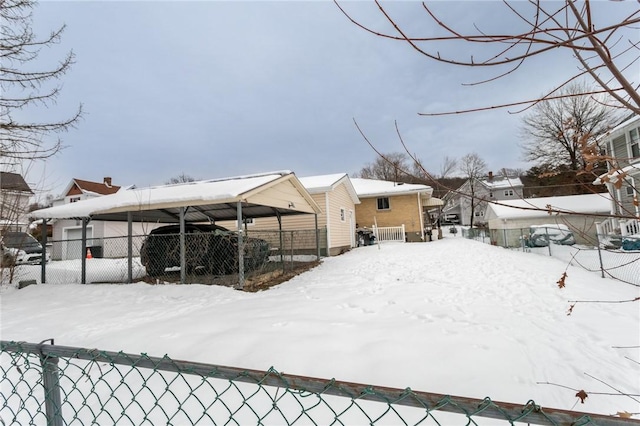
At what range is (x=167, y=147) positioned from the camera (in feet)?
75.7

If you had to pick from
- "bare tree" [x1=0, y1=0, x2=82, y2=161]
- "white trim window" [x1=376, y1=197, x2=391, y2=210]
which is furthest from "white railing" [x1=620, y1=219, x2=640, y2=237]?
"bare tree" [x1=0, y1=0, x2=82, y2=161]

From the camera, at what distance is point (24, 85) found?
24.5 feet

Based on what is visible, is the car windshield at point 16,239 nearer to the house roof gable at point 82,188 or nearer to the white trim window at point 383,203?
the white trim window at point 383,203

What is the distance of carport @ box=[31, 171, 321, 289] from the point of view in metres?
8.12

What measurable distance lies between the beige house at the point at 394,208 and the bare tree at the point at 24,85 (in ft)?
52.4

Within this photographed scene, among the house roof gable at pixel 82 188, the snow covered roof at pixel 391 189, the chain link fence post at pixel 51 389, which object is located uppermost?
the house roof gable at pixel 82 188

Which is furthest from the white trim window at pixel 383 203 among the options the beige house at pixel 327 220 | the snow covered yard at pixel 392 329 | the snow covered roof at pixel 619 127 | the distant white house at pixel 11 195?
the distant white house at pixel 11 195

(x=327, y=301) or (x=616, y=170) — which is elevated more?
(x=616, y=170)

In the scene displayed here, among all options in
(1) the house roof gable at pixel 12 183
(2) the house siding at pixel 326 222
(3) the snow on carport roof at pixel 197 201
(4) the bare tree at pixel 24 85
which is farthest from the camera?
(2) the house siding at pixel 326 222

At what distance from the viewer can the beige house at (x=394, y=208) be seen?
2041 centimetres

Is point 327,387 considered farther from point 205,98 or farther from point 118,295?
point 205,98

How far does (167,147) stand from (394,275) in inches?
805

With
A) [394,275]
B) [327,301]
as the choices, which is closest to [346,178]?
[394,275]

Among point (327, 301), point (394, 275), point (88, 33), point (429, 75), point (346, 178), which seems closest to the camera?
point (429, 75)
